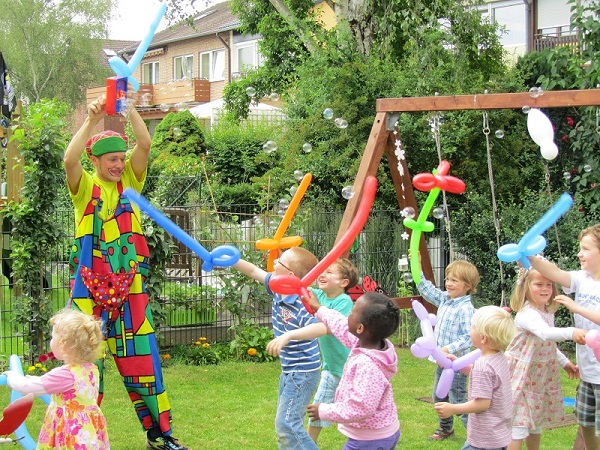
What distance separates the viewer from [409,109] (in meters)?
7.13

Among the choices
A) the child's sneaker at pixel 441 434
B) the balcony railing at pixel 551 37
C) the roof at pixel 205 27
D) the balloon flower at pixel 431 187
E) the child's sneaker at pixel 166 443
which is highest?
the roof at pixel 205 27

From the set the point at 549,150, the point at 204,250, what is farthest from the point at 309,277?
the point at 549,150

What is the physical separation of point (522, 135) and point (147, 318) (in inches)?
274

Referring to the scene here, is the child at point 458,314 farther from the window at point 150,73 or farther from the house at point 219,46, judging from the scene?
the window at point 150,73

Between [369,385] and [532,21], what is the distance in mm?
18765

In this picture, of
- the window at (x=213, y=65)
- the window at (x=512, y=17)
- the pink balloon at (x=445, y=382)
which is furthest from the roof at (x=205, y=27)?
the pink balloon at (x=445, y=382)

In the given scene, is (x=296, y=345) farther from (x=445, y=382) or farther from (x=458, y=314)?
(x=458, y=314)

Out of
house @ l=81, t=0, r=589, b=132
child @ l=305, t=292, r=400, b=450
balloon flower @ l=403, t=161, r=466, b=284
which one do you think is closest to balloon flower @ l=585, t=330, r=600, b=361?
child @ l=305, t=292, r=400, b=450

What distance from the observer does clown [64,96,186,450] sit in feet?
16.1

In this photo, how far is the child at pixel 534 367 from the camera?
4.87 metres

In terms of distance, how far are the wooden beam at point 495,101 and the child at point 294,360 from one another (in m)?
2.74

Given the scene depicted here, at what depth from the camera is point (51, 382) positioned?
155 inches

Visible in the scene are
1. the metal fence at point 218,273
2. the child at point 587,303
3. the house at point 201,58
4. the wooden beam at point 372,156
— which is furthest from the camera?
the house at point 201,58

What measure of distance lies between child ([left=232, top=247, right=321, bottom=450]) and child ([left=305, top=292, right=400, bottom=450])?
0.61 m
